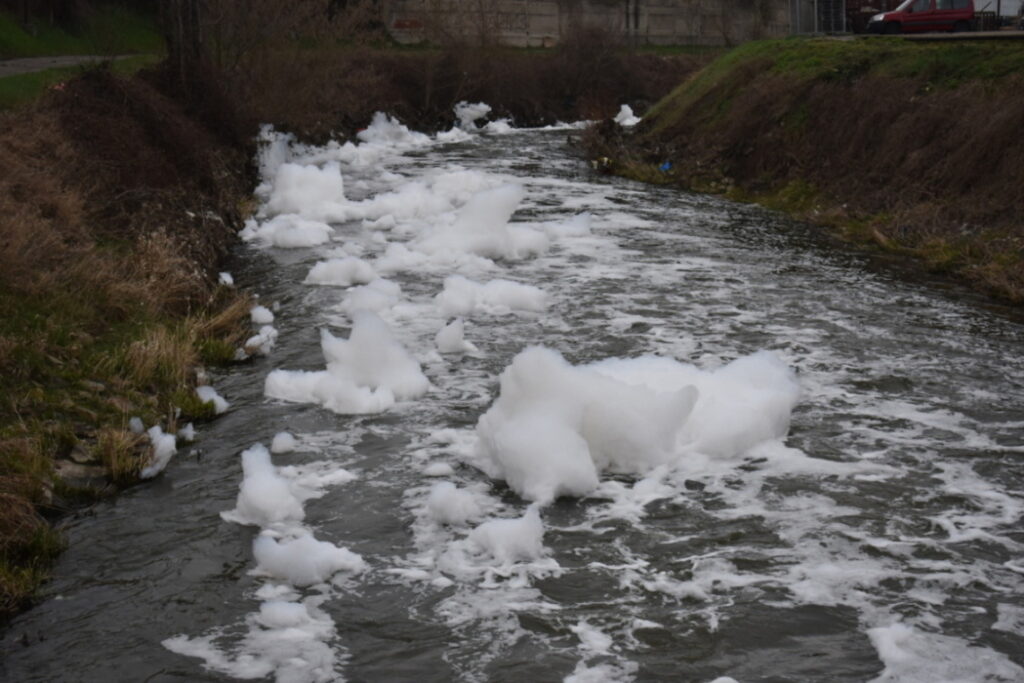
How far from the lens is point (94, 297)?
11633 millimetres

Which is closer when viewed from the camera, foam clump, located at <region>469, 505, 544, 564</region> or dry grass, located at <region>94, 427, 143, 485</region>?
foam clump, located at <region>469, 505, 544, 564</region>

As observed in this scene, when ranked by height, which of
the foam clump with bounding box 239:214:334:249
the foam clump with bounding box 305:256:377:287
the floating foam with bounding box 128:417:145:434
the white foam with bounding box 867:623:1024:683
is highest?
the foam clump with bounding box 239:214:334:249

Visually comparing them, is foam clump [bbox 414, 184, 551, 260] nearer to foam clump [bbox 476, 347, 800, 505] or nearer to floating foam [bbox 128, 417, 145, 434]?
foam clump [bbox 476, 347, 800, 505]

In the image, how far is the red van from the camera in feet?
101

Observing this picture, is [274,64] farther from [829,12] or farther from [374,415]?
[374,415]

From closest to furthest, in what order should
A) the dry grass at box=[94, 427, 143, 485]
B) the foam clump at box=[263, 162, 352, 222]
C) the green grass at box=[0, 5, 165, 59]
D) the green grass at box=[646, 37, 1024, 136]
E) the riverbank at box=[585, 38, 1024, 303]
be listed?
the dry grass at box=[94, 427, 143, 485]
the riverbank at box=[585, 38, 1024, 303]
the foam clump at box=[263, 162, 352, 222]
the green grass at box=[646, 37, 1024, 136]
the green grass at box=[0, 5, 165, 59]

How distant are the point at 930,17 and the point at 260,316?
2360 cm

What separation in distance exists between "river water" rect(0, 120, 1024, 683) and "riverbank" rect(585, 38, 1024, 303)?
11.8 ft

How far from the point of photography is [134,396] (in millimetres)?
9984

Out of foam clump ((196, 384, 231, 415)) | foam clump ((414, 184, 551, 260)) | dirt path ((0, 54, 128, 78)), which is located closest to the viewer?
foam clump ((196, 384, 231, 415))

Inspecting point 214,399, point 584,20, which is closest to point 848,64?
point 214,399

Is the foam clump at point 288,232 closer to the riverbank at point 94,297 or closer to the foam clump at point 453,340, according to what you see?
the riverbank at point 94,297

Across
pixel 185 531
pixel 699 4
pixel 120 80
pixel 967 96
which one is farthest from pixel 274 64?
pixel 699 4

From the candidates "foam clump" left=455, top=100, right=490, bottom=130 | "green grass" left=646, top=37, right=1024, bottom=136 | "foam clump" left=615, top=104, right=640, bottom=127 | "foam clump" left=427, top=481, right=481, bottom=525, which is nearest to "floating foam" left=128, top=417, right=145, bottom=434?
"foam clump" left=427, top=481, right=481, bottom=525
